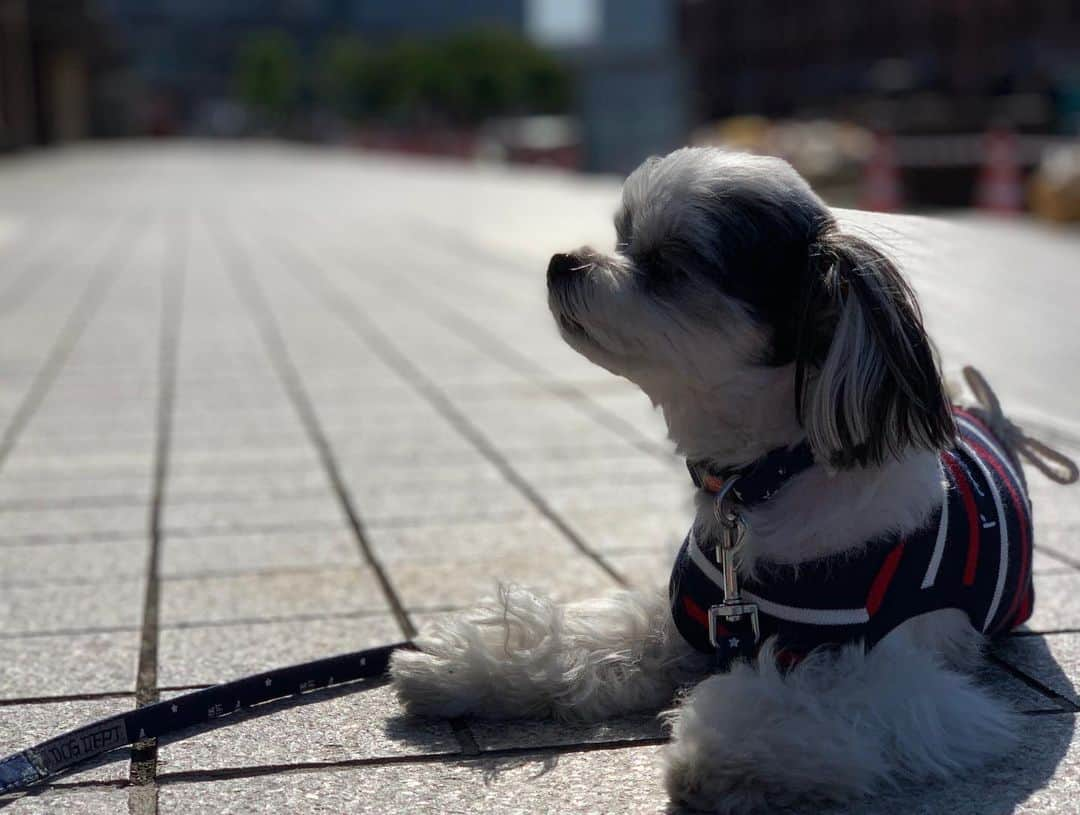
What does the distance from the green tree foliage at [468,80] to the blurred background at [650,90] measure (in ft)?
0.47

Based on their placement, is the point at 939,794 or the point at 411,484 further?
the point at 411,484

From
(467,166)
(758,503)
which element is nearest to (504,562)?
(758,503)

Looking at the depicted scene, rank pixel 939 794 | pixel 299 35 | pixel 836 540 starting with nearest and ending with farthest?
pixel 939 794, pixel 836 540, pixel 299 35

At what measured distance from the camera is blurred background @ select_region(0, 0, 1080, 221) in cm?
2155

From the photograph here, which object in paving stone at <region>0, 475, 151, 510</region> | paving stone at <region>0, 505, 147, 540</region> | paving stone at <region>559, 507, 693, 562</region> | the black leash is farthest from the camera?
paving stone at <region>0, 475, 151, 510</region>

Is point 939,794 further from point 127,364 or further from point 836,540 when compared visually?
point 127,364

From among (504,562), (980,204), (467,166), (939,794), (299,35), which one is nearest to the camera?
(939,794)

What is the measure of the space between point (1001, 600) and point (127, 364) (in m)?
6.25

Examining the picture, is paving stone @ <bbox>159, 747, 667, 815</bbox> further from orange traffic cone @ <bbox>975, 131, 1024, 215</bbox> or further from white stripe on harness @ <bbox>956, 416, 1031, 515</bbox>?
orange traffic cone @ <bbox>975, 131, 1024, 215</bbox>

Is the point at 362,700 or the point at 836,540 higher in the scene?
the point at 836,540

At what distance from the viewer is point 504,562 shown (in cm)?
431

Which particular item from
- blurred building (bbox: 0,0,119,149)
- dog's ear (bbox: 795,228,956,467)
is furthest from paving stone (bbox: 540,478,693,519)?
blurred building (bbox: 0,0,119,149)

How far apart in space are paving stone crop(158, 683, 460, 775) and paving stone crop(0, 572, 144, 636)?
844 millimetres

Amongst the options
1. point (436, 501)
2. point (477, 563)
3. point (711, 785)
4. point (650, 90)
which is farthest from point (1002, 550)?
point (650, 90)
